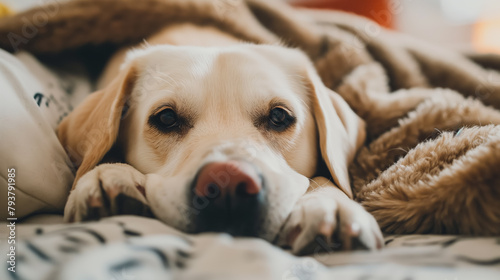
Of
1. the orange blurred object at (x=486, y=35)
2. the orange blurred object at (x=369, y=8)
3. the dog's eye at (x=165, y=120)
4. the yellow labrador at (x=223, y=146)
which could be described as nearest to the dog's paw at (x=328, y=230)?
the yellow labrador at (x=223, y=146)

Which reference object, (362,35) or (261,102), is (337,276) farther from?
(362,35)

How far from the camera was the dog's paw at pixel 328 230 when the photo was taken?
84 cm

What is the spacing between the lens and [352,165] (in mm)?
1442

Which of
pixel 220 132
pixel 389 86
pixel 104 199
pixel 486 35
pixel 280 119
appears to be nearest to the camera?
pixel 104 199

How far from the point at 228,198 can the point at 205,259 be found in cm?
22

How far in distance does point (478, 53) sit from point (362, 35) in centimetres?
80

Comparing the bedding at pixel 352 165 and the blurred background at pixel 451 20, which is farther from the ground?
the blurred background at pixel 451 20

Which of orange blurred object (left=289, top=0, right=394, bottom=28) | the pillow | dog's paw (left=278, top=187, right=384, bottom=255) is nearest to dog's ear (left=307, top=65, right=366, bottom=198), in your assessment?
dog's paw (left=278, top=187, right=384, bottom=255)

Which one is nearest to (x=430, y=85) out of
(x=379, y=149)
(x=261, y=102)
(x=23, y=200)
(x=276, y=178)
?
(x=379, y=149)

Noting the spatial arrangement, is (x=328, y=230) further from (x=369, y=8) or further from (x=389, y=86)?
(x=369, y=8)

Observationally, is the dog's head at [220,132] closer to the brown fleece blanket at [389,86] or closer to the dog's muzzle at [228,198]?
the dog's muzzle at [228,198]

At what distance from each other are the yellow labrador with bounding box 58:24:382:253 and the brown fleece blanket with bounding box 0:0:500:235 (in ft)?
0.50

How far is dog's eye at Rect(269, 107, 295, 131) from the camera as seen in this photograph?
51.2 inches

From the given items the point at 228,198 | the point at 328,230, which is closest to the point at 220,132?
the point at 228,198
